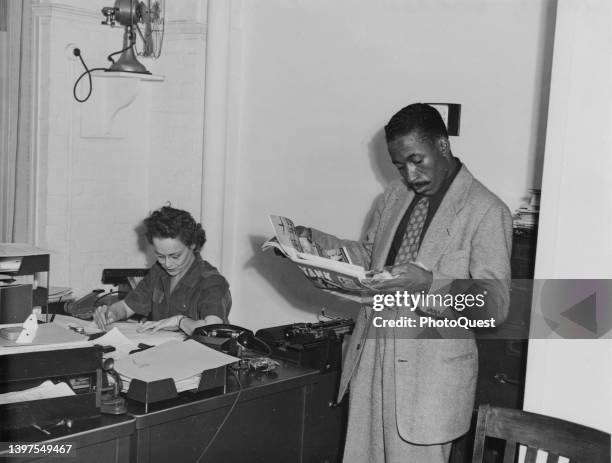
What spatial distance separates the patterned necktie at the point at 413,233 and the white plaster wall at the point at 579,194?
40 cm

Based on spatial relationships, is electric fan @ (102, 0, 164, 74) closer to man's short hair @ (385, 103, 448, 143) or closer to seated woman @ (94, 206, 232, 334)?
seated woman @ (94, 206, 232, 334)

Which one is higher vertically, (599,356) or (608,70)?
(608,70)

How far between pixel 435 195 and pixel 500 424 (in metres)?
0.77

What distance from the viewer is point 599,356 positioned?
7.84 feet

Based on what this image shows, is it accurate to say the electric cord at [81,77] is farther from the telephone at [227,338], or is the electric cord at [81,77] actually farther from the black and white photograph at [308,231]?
the telephone at [227,338]

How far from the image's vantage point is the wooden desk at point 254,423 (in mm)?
2137

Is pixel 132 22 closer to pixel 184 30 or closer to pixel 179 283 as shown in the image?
pixel 184 30

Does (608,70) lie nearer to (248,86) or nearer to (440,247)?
(440,247)

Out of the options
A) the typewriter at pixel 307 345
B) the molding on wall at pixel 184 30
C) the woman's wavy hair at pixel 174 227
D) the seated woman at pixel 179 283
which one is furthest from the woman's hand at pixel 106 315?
the molding on wall at pixel 184 30

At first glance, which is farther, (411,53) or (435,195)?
(411,53)

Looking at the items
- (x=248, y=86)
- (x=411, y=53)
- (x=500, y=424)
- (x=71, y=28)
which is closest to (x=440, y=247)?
(x=500, y=424)

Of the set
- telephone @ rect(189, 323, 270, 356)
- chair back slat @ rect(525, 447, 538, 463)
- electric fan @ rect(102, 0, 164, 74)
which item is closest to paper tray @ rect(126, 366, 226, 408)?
telephone @ rect(189, 323, 270, 356)

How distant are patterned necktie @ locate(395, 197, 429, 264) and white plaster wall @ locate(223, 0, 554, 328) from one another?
0.99 m

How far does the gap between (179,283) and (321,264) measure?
1.17 meters
